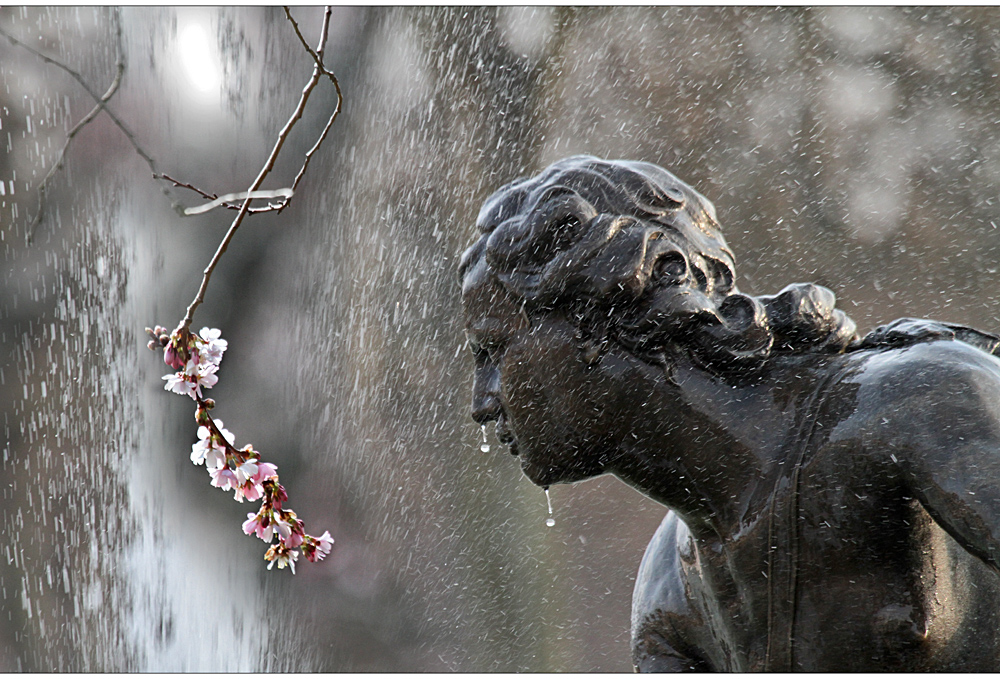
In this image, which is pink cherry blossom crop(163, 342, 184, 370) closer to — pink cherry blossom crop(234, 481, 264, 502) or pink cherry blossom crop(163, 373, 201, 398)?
pink cherry blossom crop(163, 373, 201, 398)

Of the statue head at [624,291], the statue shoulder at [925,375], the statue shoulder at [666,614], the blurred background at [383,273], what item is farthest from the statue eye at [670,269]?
the blurred background at [383,273]

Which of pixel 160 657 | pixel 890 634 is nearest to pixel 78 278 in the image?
pixel 160 657

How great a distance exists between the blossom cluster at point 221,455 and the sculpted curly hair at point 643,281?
0.30m

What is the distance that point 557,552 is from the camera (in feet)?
12.0

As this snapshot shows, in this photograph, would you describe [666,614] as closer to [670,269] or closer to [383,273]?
[670,269]

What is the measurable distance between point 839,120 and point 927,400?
295 cm

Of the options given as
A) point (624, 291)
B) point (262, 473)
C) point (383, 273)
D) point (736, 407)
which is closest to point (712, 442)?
point (736, 407)

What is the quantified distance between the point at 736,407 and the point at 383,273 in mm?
3052

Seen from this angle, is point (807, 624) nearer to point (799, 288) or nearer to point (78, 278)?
point (799, 288)

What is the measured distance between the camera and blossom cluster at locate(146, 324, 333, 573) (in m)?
1.04

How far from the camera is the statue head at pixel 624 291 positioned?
90 cm

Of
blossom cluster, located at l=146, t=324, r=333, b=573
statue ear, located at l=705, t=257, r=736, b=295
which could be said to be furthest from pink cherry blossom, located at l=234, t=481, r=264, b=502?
statue ear, located at l=705, t=257, r=736, b=295

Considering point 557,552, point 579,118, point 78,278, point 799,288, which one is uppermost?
point 579,118

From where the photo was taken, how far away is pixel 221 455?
1.06m
